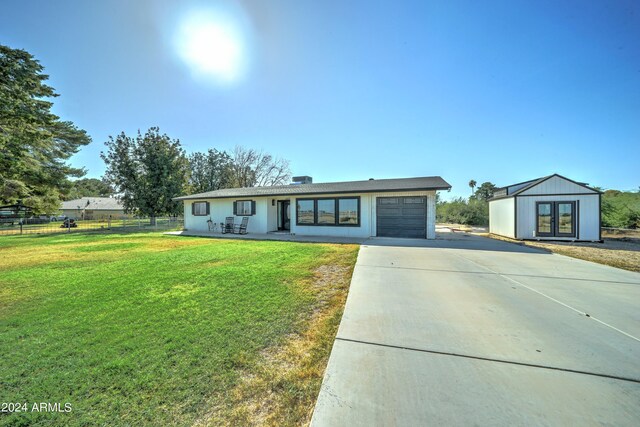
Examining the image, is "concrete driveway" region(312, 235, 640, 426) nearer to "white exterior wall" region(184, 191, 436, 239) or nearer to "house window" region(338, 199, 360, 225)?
"white exterior wall" region(184, 191, 436, 239)

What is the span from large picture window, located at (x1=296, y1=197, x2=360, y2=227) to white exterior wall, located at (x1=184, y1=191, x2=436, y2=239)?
0.21 metres

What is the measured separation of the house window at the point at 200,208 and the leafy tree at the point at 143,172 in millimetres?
5994

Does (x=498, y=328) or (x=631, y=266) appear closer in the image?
(x=498, y=328)

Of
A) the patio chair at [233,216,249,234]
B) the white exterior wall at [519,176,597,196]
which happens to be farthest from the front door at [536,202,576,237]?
the patio chair at [233,216,249,234]

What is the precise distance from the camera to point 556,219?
37.0 feet

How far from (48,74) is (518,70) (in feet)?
76.1

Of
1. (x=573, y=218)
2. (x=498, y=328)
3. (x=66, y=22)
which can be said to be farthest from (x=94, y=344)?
(x=573, y=218)

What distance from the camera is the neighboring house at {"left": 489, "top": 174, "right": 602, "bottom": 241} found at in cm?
1089

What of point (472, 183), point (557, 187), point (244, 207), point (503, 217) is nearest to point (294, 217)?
point (244, 207)

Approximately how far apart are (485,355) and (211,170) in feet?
116

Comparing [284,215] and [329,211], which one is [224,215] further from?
[329,211]

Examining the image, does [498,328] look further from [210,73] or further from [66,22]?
[66,22]

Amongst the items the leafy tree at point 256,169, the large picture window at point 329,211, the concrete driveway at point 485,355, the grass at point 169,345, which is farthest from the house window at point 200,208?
the leafy tree at point 256,169

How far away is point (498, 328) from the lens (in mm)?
2697
